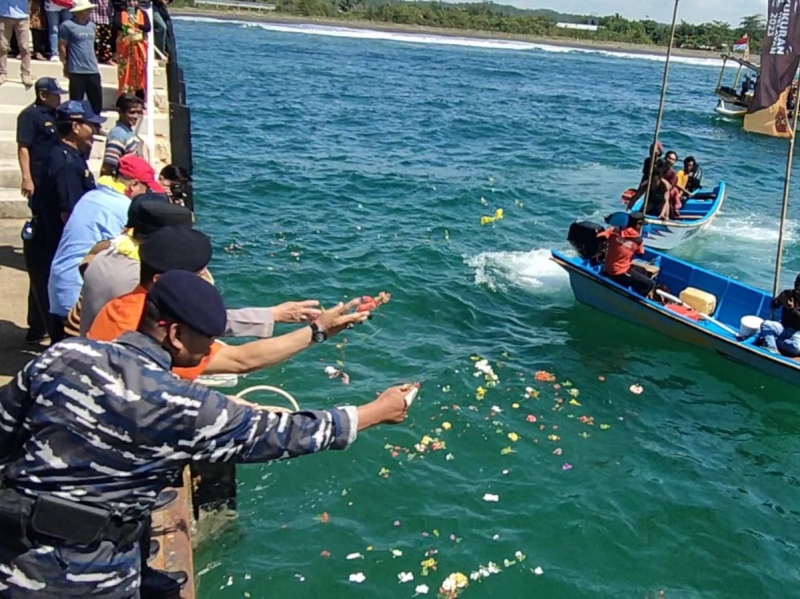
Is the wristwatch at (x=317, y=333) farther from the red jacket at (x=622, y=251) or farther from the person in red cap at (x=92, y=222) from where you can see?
the red jacket at (x=622, y=251)

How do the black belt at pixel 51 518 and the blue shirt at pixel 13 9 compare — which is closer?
the black belt at pixel 51 518

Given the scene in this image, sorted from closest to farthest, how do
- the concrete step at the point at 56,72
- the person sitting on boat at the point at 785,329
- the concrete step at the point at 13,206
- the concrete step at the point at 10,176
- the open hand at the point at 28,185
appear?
the open hand at the point at 28,185 → the concrete step at the point at 13,206 → the concrete step at the point at 10,176 → the person sitting on boat at the point at 785,329 → the concrete step at the point at 56,72

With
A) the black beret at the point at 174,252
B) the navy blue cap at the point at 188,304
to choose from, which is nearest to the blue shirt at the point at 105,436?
the navy blue cap at the point at 188,304

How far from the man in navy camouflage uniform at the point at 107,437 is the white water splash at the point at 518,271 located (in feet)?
37.7

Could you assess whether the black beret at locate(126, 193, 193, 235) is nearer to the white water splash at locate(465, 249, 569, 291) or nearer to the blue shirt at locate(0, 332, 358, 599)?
the blue shirt at locate(0, 332, 358, 599)

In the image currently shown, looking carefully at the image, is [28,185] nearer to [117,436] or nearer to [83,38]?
[83,38]

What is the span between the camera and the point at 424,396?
32.7ft

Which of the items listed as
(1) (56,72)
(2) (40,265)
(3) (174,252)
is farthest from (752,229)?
(3) (174,252)

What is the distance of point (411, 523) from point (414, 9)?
392ft

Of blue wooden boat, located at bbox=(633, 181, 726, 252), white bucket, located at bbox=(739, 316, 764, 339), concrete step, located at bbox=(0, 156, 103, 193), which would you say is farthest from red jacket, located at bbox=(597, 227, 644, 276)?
concrete step, located at bbox=(0, 156, 103, 193)

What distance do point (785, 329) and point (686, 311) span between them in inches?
56.5

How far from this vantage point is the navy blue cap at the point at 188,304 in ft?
9.13

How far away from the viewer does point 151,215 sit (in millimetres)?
4477

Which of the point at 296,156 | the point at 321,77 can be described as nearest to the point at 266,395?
the point at 296,156
